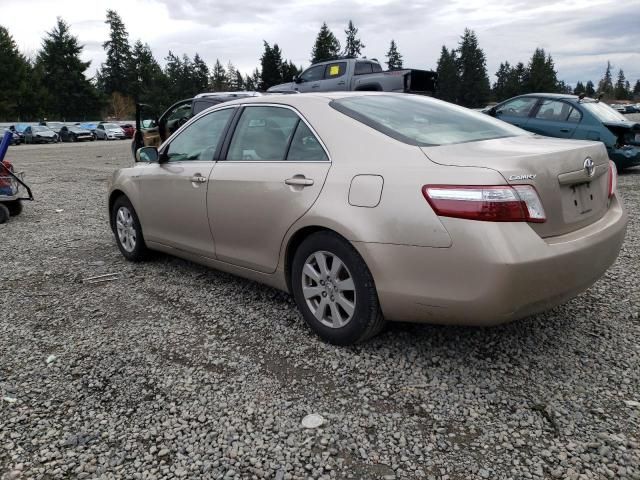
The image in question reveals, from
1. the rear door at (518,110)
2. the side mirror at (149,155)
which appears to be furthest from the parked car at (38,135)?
the side mirror at (149,155)

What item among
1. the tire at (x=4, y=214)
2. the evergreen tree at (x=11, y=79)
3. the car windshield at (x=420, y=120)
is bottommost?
the tire at (x=4, y=214)

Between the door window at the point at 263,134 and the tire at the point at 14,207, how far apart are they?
559 centimetres

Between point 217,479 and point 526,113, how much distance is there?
1003cm

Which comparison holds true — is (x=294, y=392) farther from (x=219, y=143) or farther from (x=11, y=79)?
(x=11, y=79)

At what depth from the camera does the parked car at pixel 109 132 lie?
40969 mm

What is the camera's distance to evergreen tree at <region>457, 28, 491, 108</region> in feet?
307

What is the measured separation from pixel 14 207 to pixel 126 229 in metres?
4.00

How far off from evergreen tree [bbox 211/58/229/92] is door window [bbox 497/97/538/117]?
79527 millimetres

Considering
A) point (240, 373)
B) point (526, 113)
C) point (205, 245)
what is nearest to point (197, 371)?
point (240, 373)

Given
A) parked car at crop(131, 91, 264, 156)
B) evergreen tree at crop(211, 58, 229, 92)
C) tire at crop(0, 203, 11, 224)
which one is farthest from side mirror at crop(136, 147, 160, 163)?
evergreen tree at crop(211, 58, 229, 92)

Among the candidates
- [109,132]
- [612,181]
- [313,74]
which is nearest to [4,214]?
[612,181]

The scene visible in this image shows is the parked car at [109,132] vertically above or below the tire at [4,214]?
above

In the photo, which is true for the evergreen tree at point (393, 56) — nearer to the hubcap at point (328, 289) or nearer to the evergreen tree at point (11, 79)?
the evergreen tree at point (11, 79)

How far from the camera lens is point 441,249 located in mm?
2621
